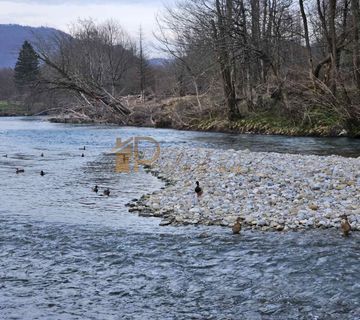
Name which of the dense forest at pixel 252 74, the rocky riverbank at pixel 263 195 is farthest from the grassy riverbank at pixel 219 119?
the rocky riverbank at pixel 263 195

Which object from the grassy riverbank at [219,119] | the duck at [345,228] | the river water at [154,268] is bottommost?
the river water at [154,268]

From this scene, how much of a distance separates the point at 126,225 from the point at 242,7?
87.6ft

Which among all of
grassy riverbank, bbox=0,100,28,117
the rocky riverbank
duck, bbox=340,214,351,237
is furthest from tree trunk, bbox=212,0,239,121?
grassy riverbank, bbox=0,100,28,117

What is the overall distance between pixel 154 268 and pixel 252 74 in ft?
108

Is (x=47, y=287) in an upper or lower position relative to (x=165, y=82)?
lower

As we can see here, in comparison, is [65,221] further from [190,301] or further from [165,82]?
[165,82]

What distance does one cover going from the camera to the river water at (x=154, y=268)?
5.96 metres

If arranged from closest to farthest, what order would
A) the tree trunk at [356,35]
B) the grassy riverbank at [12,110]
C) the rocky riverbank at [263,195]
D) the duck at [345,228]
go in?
the duck at [345,228]
the rocky riverbank at [263,195]
the tree trunk at [356,35]
the grassy riverbank at [12,110]

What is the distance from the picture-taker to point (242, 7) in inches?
1314

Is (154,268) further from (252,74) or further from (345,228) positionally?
(252,74)

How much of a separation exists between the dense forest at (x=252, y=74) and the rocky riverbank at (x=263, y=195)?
541 inches

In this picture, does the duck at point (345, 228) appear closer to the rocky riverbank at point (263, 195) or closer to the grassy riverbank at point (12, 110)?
the rocky riverbank at point (263, 195)

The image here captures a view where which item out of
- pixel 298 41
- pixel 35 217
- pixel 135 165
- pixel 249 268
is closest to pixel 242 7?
pixel 298 41

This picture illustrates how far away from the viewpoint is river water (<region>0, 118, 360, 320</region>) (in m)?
5.96
